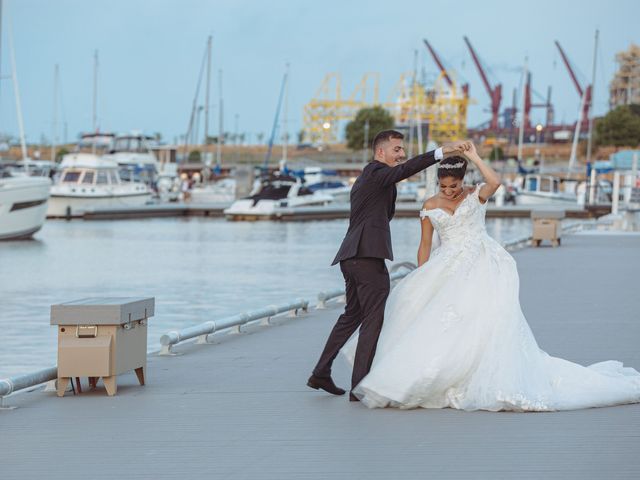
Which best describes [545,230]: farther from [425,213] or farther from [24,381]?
[24,381]

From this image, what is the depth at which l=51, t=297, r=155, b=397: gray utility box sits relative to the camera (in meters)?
9.11

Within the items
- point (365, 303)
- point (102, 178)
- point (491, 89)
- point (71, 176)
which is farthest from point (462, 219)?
point (491, 89)

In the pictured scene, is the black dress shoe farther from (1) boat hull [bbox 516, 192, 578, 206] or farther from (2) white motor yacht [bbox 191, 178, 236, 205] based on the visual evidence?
(2) white motor yacht [bbox 191, 178, 236, 205]

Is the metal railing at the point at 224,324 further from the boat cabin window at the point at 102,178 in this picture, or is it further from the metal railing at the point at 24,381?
the boat cabin window at the point at 102,178

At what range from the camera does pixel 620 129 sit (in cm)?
14725

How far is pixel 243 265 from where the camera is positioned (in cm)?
3422

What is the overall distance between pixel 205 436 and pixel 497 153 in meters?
159

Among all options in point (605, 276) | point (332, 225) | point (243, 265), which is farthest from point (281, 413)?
point (332, 225)

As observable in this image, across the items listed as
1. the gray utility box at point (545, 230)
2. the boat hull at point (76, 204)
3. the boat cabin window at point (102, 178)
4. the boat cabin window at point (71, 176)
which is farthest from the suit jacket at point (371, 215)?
the boat cabin window at point (102, 178)

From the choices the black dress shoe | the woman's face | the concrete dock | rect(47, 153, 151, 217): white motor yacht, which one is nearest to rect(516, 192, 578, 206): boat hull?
rect(47, 153, 151, 217): white motor yacht

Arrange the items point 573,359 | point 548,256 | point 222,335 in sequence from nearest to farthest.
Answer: point 573,359 → point 222,335 → point 548,256

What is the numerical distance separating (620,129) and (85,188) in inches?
3762

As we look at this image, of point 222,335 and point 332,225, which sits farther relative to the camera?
point 332,225

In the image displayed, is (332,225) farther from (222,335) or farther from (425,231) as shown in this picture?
(425,231)
